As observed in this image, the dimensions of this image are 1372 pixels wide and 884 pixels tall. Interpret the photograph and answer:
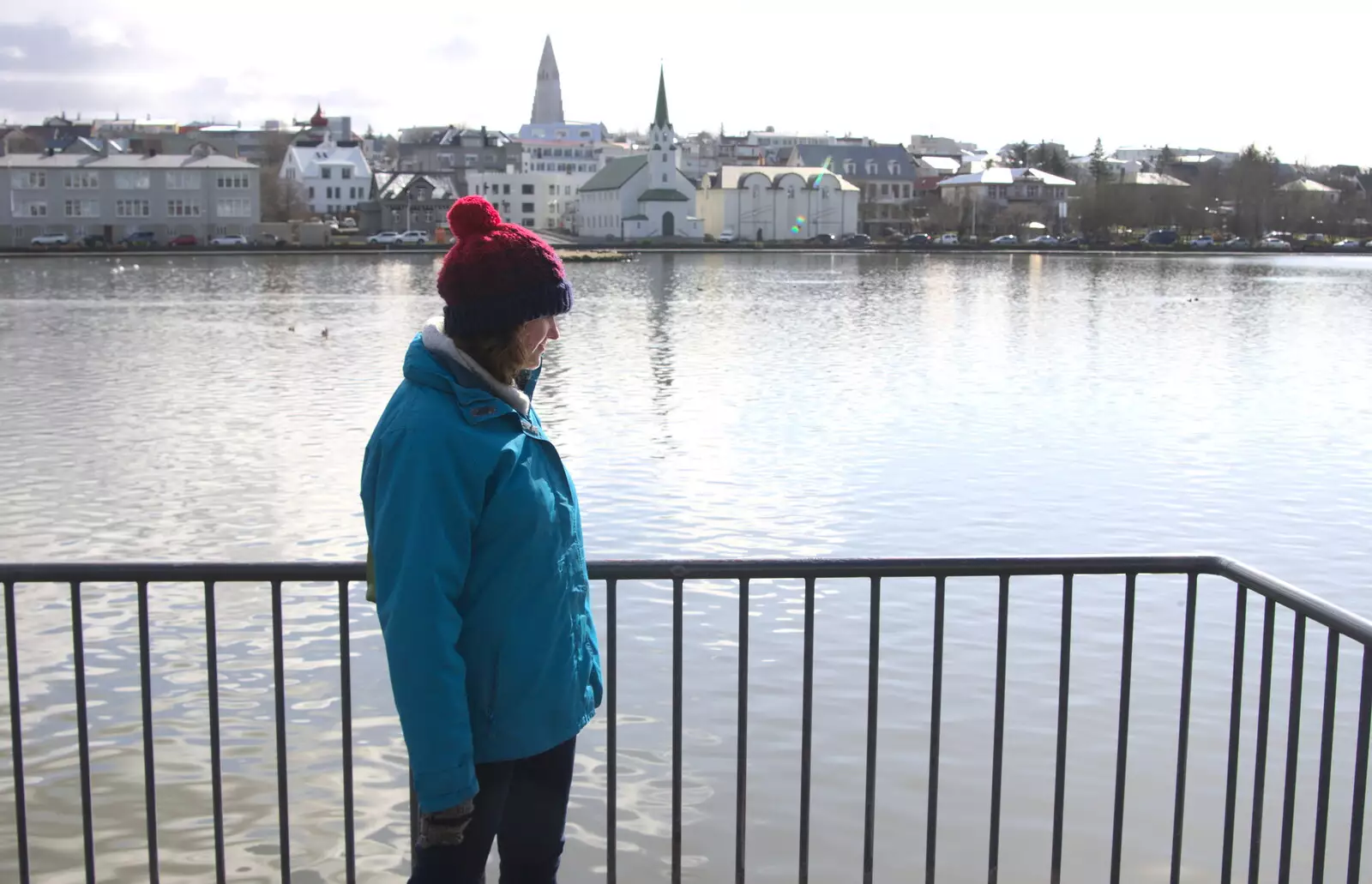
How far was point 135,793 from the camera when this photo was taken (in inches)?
294

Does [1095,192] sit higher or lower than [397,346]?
higher

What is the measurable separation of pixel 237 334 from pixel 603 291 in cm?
2400

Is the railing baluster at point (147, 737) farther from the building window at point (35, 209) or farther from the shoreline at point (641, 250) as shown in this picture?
the building window at point (35, 209)

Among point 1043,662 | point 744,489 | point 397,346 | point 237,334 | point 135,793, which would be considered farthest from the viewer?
point 237,334

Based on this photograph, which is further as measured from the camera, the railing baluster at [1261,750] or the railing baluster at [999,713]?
the railing baluster at [999,713]

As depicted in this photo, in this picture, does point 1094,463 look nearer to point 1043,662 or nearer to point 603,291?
point 1043,662

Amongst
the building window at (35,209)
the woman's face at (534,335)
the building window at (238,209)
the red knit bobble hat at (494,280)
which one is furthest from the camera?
the building window at (238,209)

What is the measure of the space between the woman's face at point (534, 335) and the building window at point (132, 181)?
366ft

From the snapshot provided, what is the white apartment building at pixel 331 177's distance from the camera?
134000 mm

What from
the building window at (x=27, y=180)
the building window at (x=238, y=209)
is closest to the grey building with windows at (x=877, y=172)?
the building window at (x=238, y=209)

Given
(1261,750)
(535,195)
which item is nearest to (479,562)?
(1261,750)

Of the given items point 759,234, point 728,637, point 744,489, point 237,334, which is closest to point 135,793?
point 728,637

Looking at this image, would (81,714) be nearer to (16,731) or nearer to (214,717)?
(16,731)

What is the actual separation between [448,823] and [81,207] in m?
114
